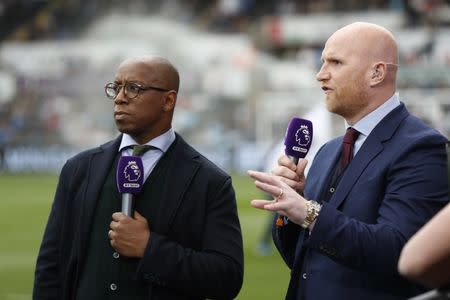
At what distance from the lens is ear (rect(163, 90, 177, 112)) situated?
130 inches

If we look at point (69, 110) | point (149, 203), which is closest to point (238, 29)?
point (69, 110)

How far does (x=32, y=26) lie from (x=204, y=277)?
32968 millimetres

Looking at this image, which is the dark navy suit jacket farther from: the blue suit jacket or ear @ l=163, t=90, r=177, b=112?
the blue suit jacket

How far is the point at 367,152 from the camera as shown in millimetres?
2928

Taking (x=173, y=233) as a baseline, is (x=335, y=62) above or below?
above

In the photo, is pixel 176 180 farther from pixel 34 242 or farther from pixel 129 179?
pixel 34 242

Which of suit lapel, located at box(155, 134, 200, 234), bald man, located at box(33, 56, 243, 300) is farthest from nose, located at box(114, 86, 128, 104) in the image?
suit lapel, located at box(155, 134, 200, 234)

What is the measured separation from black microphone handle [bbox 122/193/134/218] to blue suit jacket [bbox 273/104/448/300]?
0.58 m

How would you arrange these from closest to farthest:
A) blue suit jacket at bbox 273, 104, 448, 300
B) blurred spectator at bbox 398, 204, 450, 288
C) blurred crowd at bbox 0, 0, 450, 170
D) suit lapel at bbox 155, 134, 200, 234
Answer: blurred spectator at bbox 398, 204, 450, 288 < blue suit jacket at bbox 273, 104, 448, 300 < suit lapel at bbox 155, 134, 200, 234 < blurred crowd at bbox 0, 0, 450, 170

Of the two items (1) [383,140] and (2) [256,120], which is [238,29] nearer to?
(2) [256,120]

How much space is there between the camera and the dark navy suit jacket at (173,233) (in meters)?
3.07

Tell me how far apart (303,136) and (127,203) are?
62 cm

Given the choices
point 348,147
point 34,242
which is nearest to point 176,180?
point 348,147

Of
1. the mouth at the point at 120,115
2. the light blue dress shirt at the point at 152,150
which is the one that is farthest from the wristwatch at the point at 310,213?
the mouth at the point at 120,115
